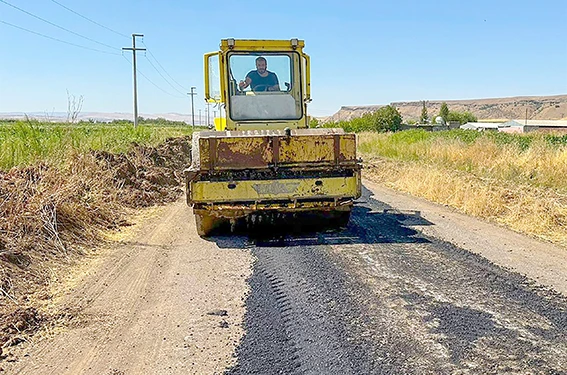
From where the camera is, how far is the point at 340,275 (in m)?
6.00

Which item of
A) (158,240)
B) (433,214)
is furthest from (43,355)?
(433,214)

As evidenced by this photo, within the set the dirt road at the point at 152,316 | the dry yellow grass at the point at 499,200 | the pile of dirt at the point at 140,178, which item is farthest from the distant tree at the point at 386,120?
the dirt road at the point at 152,316

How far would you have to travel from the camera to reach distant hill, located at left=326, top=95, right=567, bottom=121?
434 ft

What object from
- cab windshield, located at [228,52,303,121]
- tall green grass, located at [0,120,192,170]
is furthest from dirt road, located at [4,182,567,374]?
tall green grass, located at [0,120,192,170]

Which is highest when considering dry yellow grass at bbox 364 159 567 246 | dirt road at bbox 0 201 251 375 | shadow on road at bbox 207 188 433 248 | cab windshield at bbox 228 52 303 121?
cab windshield at bbox 228 52 303 121

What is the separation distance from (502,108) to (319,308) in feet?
512

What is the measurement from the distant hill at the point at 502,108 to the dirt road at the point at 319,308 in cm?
11588

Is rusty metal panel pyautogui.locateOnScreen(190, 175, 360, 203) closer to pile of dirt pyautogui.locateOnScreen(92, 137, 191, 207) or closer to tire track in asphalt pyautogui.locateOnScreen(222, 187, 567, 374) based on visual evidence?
tire track in asphalt pyautogui.locateOnScreen(222, 187, 567, 374)

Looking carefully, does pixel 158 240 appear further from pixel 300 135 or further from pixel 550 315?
pixel 550 315

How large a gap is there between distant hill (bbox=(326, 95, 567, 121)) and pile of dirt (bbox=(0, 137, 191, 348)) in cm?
11242

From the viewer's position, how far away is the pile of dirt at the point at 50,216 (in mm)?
5430

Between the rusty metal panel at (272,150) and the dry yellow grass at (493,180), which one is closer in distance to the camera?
the rusty metal panel at (272,150)

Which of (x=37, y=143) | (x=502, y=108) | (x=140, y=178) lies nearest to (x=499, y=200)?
(x=140, y=178)

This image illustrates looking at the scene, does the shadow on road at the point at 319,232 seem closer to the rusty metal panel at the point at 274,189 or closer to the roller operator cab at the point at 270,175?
the roller operator cab at the point at 270,175
